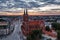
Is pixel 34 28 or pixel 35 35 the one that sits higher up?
pixel 35 35

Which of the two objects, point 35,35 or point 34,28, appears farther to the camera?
point 34,28

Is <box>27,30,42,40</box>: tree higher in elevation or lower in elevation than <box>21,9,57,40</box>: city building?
higher

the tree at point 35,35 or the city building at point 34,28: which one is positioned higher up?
the tree at point 35,35

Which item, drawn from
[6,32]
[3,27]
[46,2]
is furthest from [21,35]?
[46,2]

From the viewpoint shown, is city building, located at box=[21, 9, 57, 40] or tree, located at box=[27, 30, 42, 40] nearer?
tree, located at box=[27, 30, 42, 40]

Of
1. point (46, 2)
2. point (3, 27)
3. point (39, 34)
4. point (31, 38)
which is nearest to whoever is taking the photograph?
point (31, 38)

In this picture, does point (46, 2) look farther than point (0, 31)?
Yes

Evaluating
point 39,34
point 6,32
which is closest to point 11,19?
point 6,32

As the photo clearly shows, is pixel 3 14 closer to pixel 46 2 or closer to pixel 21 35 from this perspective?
pixel 46 2

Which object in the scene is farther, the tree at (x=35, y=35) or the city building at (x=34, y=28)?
the city building at (x=34, y=28)

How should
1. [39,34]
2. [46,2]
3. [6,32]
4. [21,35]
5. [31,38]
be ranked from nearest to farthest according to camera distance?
[31,38], [39,34], [21,35], [6,32], [46,2]
